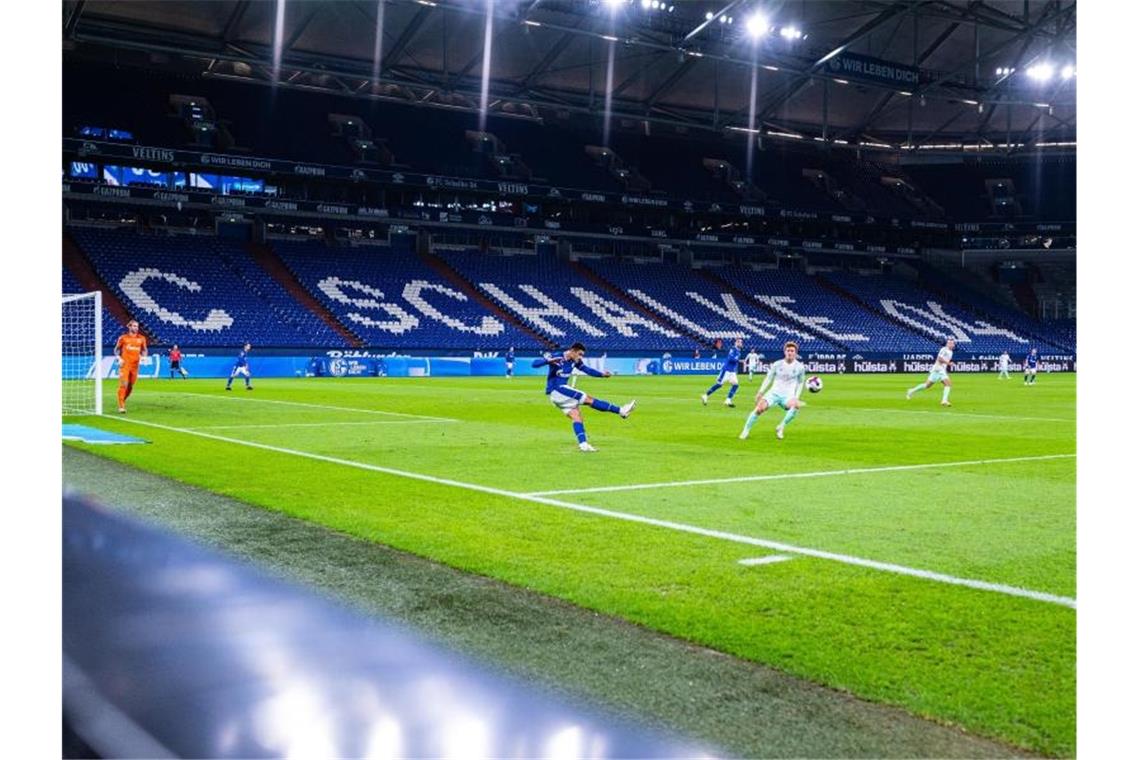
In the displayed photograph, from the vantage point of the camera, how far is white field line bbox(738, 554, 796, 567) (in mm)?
8000

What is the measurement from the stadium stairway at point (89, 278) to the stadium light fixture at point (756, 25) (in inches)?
1224

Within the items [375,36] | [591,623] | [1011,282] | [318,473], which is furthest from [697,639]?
[1011,282]

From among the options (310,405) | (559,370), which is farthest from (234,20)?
(559,370)

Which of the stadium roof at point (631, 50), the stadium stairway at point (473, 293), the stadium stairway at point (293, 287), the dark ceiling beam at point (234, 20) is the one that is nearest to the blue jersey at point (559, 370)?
the stadium roof at point (631, 50)

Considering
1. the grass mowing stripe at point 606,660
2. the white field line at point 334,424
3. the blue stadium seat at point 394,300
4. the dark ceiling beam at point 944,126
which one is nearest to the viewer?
the grass mowing stripe at point 606,660

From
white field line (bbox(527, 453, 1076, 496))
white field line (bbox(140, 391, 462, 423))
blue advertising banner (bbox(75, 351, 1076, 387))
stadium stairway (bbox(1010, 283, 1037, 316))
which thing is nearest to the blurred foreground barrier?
white field line (bbox(527, 453, 1076, 496))

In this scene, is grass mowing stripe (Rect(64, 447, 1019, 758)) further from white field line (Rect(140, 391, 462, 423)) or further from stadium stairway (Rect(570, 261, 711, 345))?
stadium stairway (Rect(570, 261, 711, 345))

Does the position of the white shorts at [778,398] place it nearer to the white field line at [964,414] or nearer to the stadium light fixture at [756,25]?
the white field line at [964,414]

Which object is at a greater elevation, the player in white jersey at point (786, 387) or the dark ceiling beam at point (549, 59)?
the dark ceiling beam at point (549, 59)

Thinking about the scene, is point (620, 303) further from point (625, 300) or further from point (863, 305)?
point (863, 305)

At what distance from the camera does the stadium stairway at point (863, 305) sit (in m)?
67.4

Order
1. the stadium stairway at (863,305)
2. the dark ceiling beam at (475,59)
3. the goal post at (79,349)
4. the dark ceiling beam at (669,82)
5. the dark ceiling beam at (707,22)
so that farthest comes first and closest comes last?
the stadium stairway at (863,305)
the dark ceiling beam at (669,82)
the dark ceiling beam at (475,59)
the dark ceiling beam at (707,22)
the goal post at (79,349)

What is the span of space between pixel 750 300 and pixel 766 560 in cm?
6144

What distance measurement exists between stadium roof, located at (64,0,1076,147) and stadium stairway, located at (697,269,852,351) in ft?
33.6
